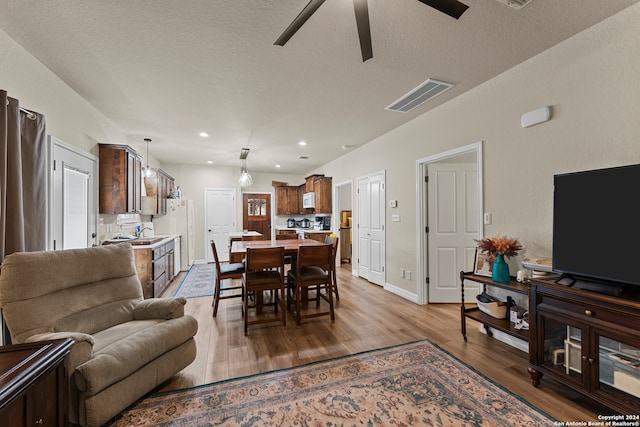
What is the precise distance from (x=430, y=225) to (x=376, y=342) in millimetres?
1918

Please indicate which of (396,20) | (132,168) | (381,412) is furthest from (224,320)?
(396,20)

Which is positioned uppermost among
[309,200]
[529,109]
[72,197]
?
[529,109]

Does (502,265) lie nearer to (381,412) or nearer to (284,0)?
(381,412)

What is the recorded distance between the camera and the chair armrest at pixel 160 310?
2.18m

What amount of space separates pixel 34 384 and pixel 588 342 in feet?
9.72

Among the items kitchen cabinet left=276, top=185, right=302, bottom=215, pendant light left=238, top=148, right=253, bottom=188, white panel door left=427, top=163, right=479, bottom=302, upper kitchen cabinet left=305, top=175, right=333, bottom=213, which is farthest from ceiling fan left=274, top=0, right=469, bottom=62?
kitchen cabinet left=276, top=185, right=302, bottom=215

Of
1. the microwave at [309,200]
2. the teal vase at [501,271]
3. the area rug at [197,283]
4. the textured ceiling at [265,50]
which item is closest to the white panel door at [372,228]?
the textured ceiling at [265,50]

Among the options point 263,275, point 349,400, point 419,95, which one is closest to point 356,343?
point 349,400

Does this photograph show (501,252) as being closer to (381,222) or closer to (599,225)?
(599,225)

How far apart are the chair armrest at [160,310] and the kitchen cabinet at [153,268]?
67.2 inches

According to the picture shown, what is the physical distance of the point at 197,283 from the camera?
4.99 m

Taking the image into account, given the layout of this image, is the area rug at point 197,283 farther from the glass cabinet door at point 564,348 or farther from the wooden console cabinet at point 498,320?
the glass cabinet door at point 564,348

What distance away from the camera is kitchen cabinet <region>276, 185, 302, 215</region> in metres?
8.00

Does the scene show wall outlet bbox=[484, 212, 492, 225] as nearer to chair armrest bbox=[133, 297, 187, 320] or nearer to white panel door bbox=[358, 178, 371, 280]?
white panel door bbox=[358, 178, 371, 280]
